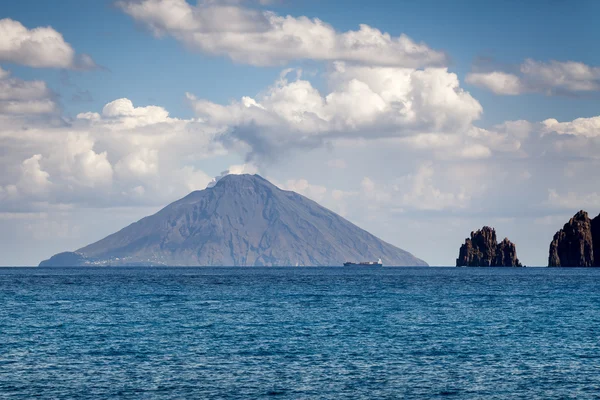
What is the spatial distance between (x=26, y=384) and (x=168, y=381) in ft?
29.1

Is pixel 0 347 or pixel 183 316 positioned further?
pixel 183 316

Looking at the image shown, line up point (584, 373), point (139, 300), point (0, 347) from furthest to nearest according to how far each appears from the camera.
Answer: point (139, 300)
point (0, 347)
point (584, 373)

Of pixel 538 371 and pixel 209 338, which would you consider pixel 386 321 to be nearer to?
pixel 209 338

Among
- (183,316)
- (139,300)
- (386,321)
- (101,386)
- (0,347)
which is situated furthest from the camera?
(139,300)

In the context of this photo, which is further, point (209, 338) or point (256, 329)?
point (256, 329)

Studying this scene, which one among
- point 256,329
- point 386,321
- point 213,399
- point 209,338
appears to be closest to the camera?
point 213,399

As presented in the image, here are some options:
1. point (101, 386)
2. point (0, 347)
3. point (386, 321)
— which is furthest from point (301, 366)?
point (386, 321)

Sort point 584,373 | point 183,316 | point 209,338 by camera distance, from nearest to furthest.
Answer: point 584,373, point 209,338, point 183,316

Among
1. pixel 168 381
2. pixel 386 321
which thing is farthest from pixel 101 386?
pixel 386 321

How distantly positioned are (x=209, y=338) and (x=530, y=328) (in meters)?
33.4

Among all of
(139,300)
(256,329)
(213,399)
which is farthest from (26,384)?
(139,300)

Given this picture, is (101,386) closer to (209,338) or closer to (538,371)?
(209,338)

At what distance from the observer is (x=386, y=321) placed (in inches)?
3428

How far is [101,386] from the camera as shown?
1929 inches
